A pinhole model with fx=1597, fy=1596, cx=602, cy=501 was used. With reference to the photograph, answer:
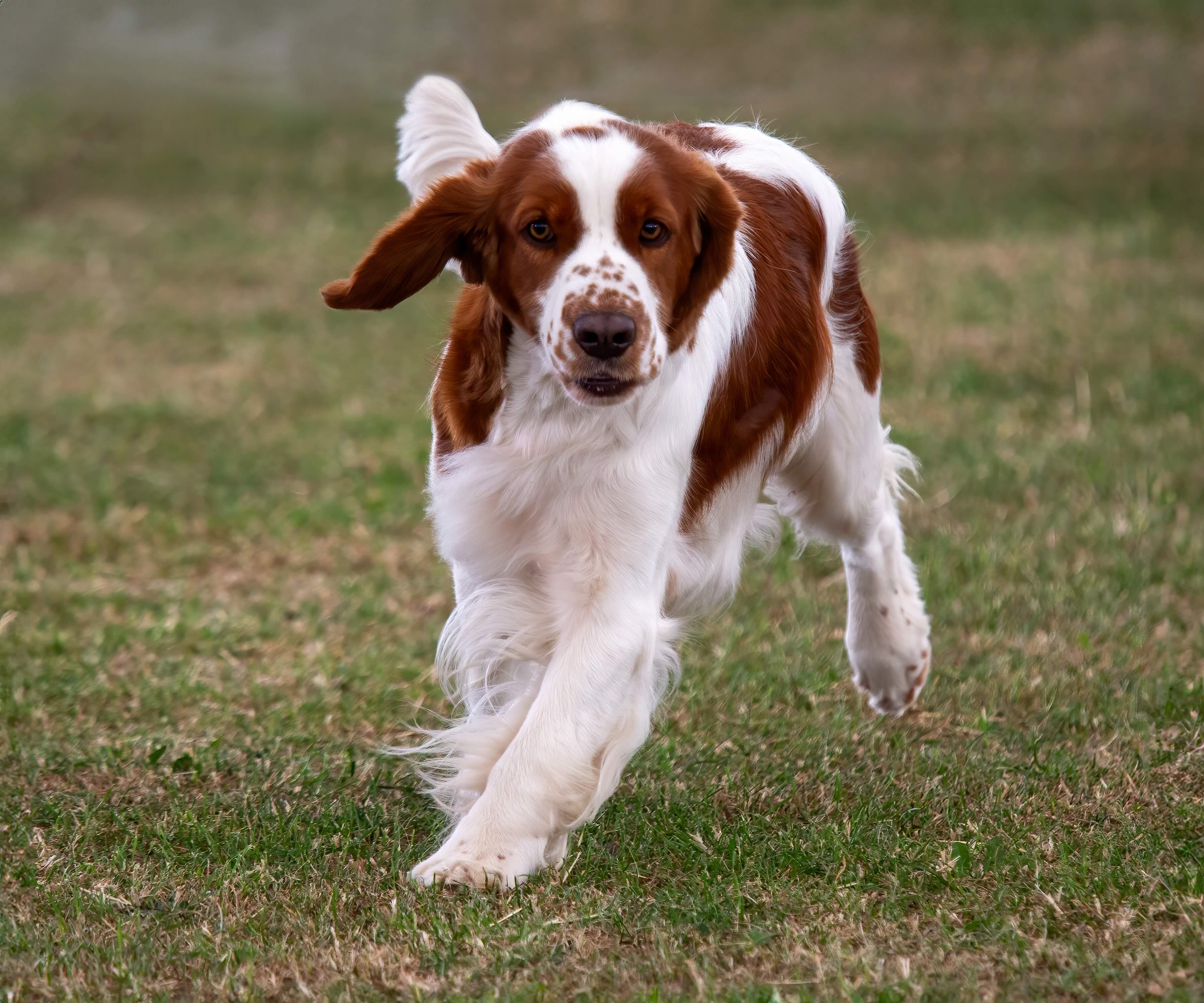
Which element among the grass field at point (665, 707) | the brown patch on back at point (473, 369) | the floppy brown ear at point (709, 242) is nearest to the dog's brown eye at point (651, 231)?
the floppy brown ear at point (709, 242)

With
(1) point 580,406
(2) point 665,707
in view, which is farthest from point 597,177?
(2) point 665,707

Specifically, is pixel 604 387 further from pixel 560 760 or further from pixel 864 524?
pixel 864 524

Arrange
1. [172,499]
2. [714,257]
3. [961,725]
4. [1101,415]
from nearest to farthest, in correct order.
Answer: [714,257] → [961,725] → [172,499] → [1101,415]

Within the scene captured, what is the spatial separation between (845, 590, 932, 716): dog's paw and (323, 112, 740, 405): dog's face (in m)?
1.32

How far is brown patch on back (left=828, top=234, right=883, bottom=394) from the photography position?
366 cm

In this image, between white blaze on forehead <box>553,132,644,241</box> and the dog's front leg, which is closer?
white blaze on forehead <box>553,132,644,241</box>

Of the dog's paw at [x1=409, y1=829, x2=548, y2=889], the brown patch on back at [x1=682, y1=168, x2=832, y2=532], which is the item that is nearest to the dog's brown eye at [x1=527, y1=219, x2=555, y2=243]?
the brown patch on back at [x1=682, y1=168, x2=832, y2=532]

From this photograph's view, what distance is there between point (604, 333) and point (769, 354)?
0.72 m

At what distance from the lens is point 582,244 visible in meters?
2.65

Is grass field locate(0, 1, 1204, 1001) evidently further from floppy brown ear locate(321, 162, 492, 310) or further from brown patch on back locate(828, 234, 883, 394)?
brown patch on back locate(828, 234, 883, 394)

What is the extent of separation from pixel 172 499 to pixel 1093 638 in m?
3.47

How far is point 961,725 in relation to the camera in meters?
3.90

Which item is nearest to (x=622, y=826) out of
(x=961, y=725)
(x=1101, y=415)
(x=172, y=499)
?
(x=961, y=725)

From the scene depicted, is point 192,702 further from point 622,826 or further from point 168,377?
point 168,377
